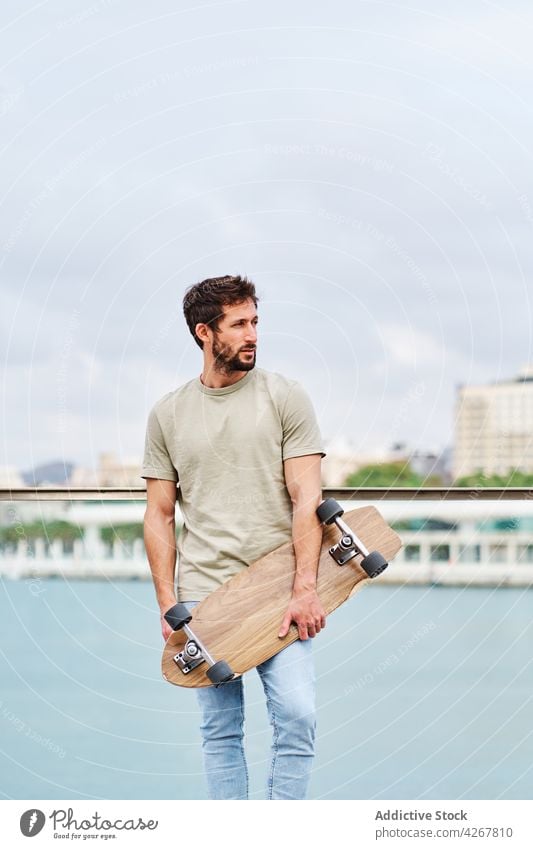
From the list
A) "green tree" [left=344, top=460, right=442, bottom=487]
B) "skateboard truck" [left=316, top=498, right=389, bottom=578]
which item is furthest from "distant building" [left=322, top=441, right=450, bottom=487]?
"skateboard truck" [left=316, top=498, right=389, bottom=578]

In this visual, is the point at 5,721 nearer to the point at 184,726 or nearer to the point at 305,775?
the point at 184,726

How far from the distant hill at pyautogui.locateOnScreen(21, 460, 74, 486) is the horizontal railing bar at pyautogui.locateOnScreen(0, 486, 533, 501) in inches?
2.9

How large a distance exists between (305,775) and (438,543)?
282 centimetres

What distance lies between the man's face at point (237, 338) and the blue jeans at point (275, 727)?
0.67 m

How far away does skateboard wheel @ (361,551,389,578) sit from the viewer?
8.61 feet

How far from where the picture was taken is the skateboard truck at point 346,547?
2.63 m

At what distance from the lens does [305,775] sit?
103 inches

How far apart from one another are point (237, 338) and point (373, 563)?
62 cm

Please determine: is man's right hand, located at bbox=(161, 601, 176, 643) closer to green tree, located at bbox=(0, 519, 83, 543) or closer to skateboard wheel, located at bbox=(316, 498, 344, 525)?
skateboard wheel, located at bbox=(316, 498, 344, 525)

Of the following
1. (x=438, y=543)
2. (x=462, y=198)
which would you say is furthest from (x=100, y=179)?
(x=438, y=543)

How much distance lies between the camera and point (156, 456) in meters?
2.77

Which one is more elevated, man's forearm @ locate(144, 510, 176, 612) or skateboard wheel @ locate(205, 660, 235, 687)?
man's forearm @ locate(144, 510, 176, 612)
